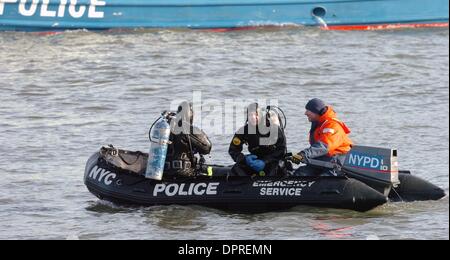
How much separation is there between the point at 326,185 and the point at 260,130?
0.92m

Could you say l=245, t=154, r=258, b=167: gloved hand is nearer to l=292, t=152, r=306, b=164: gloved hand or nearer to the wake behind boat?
l=292, t=152, r=306, b=164: gloved hand

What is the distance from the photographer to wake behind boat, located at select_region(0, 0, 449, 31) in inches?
Result: 877

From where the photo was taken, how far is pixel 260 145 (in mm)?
12375

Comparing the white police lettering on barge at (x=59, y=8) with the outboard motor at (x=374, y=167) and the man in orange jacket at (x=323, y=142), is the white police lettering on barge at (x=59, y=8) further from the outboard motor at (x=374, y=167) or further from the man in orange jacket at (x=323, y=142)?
the outboard motor at (x=374, y=167)

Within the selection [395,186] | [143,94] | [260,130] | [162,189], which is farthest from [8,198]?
[143,94]

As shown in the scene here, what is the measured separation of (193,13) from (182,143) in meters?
10.4

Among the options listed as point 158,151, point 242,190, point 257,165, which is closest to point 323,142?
point 257,165

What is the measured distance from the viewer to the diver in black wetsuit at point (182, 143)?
12453 millimetres

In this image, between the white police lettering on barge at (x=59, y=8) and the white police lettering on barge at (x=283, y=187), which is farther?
the white police lettering on barge at (x=59, y=8)

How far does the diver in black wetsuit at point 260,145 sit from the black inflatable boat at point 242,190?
0.19 metres

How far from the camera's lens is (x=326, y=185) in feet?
39.5

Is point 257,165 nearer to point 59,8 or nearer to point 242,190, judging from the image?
point 242,190

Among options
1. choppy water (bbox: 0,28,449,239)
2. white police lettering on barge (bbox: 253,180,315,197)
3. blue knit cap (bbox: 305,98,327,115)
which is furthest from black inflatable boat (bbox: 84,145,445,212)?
blue knit cap (bbox: 305,98,327,115)

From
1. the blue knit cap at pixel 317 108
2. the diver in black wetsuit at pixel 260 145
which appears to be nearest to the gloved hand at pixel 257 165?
the diver in black wetsuit at pixel 260 145
